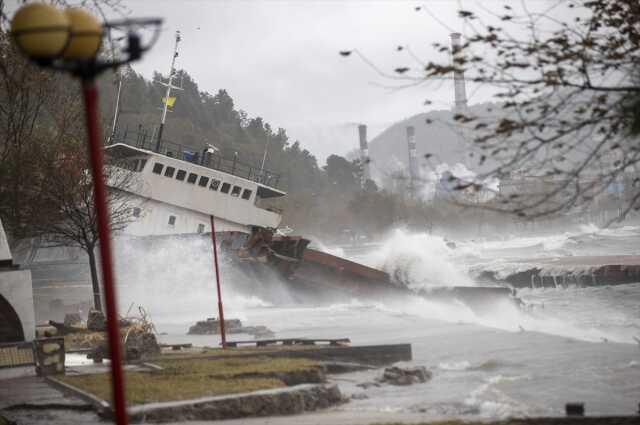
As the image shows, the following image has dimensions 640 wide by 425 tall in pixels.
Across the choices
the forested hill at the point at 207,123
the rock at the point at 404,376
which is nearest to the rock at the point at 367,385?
the rock at the point at 404,376

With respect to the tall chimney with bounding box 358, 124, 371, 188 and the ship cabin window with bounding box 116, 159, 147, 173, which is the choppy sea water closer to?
the ship cabin window with bounding box 116, 159, 147, 173

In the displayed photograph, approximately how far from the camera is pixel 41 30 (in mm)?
4375

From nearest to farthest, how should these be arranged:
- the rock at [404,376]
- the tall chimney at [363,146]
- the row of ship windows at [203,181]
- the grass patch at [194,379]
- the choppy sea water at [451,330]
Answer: the grass patch at [194,379], the choppy sea water at [451,330], the rock at [404,376], the row of ship windows at [203,181], the tall chimney at [363,146]

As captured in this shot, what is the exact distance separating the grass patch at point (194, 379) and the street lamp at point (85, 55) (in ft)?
18.8

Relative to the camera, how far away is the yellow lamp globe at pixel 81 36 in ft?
14.8

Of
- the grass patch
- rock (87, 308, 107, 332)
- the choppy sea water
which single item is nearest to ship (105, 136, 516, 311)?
the choppy sea water

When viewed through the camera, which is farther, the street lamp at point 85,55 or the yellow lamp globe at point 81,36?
the yellow lamp globe at point 81,36

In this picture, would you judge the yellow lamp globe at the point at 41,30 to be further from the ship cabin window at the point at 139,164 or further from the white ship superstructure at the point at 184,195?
the ship cabin window at the point at 139,164

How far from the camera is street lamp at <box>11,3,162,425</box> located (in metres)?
4.40

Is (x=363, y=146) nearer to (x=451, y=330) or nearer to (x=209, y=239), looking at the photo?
(x=209, y=239)

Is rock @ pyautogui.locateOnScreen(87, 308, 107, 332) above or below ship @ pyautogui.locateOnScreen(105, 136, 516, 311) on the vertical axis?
below

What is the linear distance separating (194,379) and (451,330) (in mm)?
13229

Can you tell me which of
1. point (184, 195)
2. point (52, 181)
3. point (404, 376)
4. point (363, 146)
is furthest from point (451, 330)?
point (363, 146)

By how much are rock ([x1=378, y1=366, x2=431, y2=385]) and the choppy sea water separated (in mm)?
207
